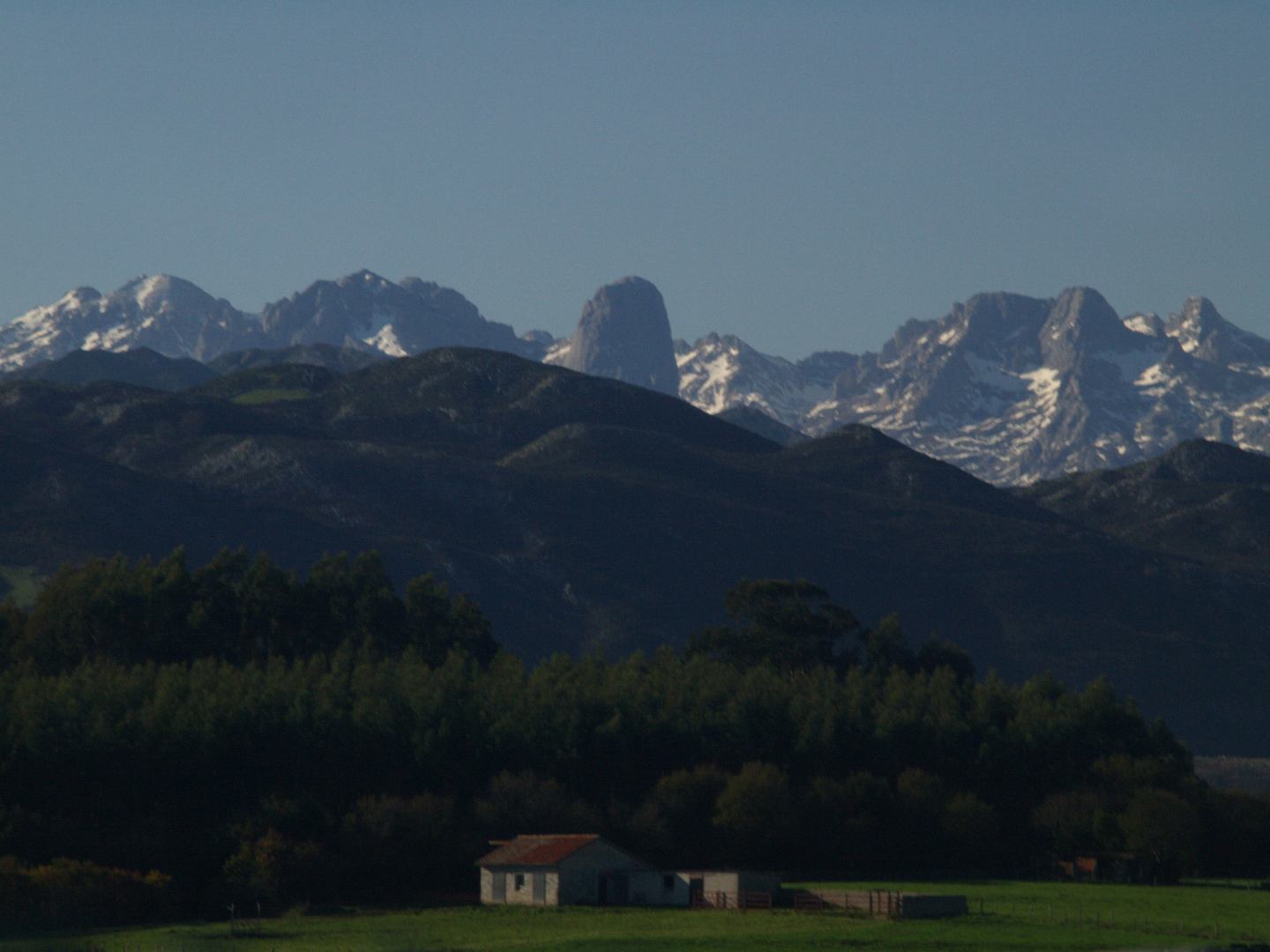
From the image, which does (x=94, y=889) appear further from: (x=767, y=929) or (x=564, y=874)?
(x=767, y=929)

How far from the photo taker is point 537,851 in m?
95.5

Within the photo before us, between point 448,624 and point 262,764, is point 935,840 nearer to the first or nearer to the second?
point 262,764

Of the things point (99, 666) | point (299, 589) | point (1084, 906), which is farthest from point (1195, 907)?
point (299, 589)

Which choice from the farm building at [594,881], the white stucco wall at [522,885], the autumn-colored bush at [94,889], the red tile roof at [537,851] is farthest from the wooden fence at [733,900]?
the autumn-colored bush at [94,889]

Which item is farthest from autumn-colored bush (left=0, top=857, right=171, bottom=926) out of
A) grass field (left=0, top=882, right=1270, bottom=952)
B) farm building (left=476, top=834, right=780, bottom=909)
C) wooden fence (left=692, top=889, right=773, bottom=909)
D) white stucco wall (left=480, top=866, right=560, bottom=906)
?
wooden fence (left=692, top=889, right=773, bottom=909)

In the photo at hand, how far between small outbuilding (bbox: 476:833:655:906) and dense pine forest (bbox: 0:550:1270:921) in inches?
211

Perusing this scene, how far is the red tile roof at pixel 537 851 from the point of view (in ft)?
307

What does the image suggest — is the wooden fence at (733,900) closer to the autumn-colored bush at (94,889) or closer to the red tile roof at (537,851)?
the red tile roof at (537,851)

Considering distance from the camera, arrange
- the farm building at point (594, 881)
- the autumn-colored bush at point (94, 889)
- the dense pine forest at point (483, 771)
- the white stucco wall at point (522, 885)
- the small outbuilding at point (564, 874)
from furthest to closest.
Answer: the dense pine forest at point (483, 771)
the small outbuilding at point (564, 874)
the white stucco wall at point (522, 885)
the farm building at point (594, 881)
the autumn-colored bush at point (94, 889)

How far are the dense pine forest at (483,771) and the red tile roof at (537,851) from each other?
4.94 metres

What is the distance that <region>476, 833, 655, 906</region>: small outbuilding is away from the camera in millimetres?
92625

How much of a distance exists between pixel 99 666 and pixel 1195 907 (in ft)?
293

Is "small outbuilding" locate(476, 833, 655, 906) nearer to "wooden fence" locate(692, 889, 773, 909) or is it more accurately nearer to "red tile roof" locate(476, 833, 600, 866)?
"red tile roof" locate(476, 833, 600, 866)

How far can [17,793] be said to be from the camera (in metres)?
107
